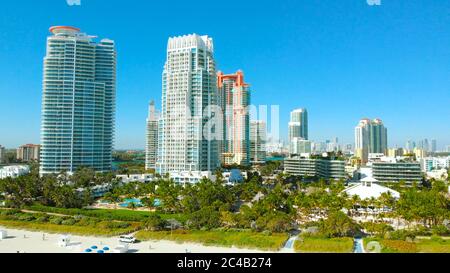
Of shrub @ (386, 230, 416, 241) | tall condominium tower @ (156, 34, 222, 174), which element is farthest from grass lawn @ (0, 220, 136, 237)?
tall condominium tower @ (156, 34, 222, 174)

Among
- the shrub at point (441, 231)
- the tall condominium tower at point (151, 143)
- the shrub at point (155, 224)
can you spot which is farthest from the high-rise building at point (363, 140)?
the shrub at point (155, 224)

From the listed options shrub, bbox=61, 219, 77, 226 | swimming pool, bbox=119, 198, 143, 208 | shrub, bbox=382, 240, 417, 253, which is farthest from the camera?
Result: swimming pool, bbox=119, 198, 143, 208

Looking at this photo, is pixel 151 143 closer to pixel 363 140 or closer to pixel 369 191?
pixel 363 140

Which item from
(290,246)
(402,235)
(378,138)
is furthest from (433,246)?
(378,138)

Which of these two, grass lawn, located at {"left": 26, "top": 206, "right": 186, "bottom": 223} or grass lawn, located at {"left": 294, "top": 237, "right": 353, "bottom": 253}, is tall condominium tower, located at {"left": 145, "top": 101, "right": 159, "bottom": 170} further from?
grass lawn, located at {"left": 294, "top": 237, "right": 353, "bottom": 253}

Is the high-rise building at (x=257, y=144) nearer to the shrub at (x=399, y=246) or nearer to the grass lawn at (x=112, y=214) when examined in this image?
the grass lawn at (x=112, y=214)

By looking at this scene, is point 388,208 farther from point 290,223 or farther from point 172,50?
point 172,50
